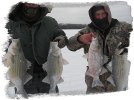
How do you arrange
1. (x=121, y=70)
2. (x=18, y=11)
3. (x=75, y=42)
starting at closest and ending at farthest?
(x=18, y=11) < (x=75, y=42) < (x=121, y=70)

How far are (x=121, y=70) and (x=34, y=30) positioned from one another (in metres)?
0.69

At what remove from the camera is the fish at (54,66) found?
488 cm

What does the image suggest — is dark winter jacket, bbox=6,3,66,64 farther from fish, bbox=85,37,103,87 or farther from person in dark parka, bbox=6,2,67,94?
fish, bbox=85,37,103,87

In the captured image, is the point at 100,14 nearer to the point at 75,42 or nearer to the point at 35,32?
the point at 75,42

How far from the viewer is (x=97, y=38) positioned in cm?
495

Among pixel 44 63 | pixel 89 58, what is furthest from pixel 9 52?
pixel 89 58

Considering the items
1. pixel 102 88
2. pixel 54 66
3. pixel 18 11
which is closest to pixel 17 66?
pixel 54 66

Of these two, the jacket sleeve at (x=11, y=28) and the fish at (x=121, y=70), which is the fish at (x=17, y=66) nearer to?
the jacket sleeve at (x=11, y=28)

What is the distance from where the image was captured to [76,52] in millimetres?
4938

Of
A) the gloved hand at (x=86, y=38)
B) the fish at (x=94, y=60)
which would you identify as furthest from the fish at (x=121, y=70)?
the gloved hand at (x=86, y=38)

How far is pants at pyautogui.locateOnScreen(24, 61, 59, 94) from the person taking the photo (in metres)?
4.93

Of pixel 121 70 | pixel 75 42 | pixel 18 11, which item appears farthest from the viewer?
pixel 121 70

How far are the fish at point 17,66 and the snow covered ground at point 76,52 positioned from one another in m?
0.08

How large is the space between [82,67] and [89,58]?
81 millimetres
